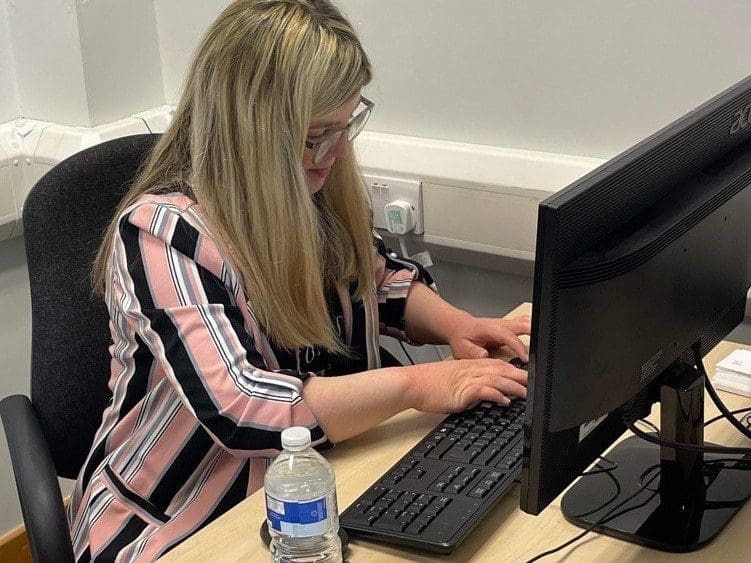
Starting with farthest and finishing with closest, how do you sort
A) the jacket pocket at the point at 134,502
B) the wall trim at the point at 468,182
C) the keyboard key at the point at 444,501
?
the wall trim at the point at 468,182, the jacket pocket at the point at 134,502, the keyboard key at the point at 444,501

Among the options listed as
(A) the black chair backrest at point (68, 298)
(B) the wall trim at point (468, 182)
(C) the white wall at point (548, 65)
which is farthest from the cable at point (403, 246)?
(A) the black chair backrest at point (68, 298)

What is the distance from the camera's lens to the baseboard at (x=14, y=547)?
2.30 m

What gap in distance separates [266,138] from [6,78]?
1182 millimetres

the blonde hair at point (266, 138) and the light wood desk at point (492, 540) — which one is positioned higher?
the blonde hair at point (266, 138)

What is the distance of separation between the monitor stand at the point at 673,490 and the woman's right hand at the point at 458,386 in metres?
0.17

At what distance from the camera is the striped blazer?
1.24 meters

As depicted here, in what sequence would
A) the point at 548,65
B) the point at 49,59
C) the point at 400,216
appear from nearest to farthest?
1. the point at 548,65
2. the point at 400,216
3. the point at 49,59

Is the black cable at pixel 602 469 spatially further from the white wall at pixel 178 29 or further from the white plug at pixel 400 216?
the white wall at pixel 178 29

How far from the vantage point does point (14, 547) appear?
232 centimetres

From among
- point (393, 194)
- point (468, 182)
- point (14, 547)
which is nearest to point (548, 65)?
point (468, 182)

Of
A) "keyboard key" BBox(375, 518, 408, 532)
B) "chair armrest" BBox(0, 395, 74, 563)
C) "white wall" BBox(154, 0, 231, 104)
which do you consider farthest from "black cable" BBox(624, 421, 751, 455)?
"white wall" BBox(154, 0, 231, 104)

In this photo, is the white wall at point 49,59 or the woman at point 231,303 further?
the white wall at point 49,59

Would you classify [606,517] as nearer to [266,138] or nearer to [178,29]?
[266,138]

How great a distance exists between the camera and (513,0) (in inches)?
71.2
